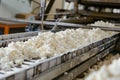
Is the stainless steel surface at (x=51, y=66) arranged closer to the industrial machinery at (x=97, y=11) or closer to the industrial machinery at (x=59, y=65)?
the industrial machinery at (x=59, y=65)

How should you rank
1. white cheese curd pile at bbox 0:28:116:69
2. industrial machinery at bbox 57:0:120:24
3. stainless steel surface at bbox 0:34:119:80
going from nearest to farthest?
stainless steel surface at bbox 0:34:119:80
white cheese curd pile at bbox 0:28:116:69
industrial machinery at bbox 57:0:120:24

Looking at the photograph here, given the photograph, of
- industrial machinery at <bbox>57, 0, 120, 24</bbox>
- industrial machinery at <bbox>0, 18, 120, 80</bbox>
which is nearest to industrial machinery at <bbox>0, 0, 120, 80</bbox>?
industrial machinery at <bbox>0, 18, 120, 80</bbox>

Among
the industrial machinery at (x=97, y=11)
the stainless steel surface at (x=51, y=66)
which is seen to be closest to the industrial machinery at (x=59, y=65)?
the stainless steel surface at (x=51, y=66)

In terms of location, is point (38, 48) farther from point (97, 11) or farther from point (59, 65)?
point (97, 11)

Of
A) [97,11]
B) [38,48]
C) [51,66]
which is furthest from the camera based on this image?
[97,11]

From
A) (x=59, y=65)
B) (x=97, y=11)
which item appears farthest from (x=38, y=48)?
(x=97, y=11)

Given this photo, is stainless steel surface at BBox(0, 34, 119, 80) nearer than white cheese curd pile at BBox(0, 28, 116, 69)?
Yes

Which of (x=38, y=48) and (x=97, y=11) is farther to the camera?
(x=97, y=11)

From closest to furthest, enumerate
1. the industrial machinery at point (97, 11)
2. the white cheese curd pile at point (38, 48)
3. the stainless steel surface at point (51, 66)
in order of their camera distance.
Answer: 1. the stainless steel surface at point (51, 66)
2. the white cheese curd pile at point (38, 48)
3. the industrial machinery at point (97, 11)

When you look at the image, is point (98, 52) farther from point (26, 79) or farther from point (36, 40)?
point (26, 79)

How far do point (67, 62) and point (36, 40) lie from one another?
0.41 m

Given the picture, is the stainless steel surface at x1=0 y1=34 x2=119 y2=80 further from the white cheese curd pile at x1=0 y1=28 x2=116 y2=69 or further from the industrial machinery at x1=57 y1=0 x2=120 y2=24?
the industrial machinery at x1=57 y1=0 x2=120 y2=24

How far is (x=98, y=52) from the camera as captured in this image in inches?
77.2

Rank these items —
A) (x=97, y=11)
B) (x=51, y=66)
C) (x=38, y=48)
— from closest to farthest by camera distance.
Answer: (x=51, y=66), (x=38, y=48), (x=97, y=11)
